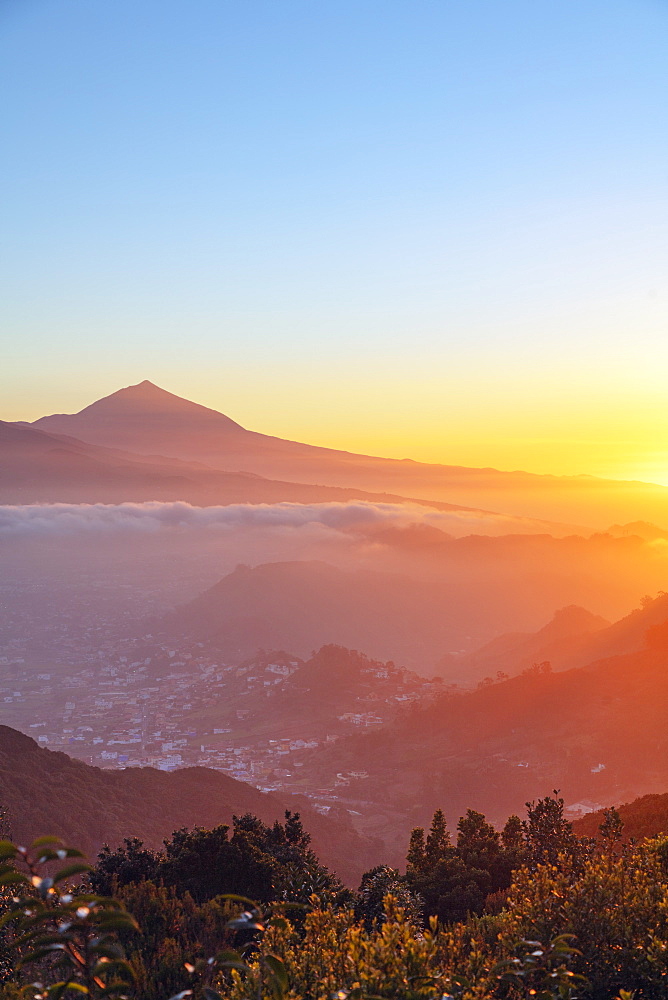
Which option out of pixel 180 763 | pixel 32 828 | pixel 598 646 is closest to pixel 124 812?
pixel 32 828

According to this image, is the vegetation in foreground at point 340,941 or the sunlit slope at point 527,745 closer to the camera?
the vegetation in foreground at point 340,941

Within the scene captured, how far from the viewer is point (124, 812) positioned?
188 feet

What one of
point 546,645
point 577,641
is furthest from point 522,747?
point 546,645

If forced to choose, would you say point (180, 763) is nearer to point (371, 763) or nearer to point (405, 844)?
point (371, 763)

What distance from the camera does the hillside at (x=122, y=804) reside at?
160 feet

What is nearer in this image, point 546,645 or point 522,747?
point 522,747

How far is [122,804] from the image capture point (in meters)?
59.1

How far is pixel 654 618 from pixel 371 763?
55797mm

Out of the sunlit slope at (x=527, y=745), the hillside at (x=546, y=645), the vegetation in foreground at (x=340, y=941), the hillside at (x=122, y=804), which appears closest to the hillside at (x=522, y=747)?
the sunlit slope at (x=527, y=745)

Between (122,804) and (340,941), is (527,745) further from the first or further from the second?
(340,941)

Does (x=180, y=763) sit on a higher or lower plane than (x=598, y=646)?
lower

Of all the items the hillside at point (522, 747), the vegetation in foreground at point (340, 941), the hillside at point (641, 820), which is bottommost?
the hillside at point (522, 747)

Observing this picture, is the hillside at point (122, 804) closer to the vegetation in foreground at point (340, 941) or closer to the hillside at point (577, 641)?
the vegetation in foreground at point (340, 941)

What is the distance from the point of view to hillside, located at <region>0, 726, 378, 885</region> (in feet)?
160
